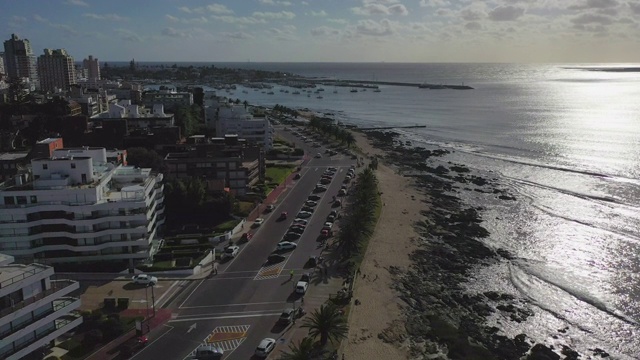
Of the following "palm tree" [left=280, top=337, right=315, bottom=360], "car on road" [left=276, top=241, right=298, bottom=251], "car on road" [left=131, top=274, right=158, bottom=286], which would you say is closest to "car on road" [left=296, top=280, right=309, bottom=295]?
"car on road" [left=276, top=241, right=298, bottom=251]

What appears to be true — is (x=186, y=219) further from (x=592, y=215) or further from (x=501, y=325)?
(x=592, y=215)

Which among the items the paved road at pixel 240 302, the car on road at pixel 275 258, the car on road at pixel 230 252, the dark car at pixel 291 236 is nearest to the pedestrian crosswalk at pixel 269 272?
the paved road at pixel 240 302

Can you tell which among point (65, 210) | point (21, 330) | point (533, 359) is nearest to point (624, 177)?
point (533, 359)

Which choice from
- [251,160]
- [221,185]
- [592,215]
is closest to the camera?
[221,185]

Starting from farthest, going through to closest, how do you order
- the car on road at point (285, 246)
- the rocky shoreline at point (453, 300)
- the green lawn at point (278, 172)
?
the green lawn at point (278, 172)
the car on road at point (285, 246)
the rocky shoreline at point (453, 300)

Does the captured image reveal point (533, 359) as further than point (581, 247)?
No

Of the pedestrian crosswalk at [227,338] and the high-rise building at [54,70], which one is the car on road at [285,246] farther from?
the high-rise building at [54,70]

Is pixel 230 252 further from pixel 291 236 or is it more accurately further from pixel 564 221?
pixel 564 221
